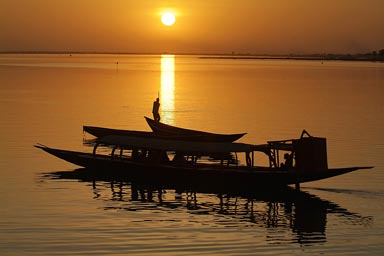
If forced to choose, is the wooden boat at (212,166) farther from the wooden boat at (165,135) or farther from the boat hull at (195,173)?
the wooden boat at (165,135)

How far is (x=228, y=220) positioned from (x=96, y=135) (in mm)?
19068

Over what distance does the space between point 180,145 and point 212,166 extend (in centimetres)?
150

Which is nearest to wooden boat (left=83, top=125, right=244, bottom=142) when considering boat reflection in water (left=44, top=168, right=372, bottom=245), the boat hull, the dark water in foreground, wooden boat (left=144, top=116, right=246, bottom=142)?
wooden boat (left=144, top=116, right=246, bottom=142)

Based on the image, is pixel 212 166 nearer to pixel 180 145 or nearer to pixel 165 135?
pixel 180 145

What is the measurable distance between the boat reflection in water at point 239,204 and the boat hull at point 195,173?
279 millimetres

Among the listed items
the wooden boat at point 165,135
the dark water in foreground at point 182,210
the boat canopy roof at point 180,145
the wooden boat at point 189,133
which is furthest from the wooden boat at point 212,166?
the wooden boat at point 189,133

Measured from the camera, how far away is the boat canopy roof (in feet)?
93.7

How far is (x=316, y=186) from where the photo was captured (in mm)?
29359

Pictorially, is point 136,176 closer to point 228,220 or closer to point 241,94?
point 228,220

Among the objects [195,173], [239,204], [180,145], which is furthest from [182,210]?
[180,145]

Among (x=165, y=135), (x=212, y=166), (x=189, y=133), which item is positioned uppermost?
(x=189, y=133)

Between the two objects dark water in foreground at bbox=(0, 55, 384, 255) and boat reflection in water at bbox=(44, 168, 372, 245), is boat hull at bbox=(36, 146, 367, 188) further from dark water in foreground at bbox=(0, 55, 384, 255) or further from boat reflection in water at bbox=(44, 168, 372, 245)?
dark water in foreground at bbox=(0, 55, 384, 255)

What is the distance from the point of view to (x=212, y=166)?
29641 mm

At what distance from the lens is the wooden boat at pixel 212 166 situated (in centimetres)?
2759
